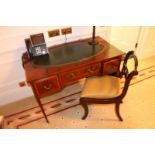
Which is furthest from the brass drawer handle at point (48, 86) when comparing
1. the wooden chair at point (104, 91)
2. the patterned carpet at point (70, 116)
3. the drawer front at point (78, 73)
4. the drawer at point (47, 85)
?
the patterned carpet at point (70, 116)

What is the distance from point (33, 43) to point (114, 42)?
1.66 m

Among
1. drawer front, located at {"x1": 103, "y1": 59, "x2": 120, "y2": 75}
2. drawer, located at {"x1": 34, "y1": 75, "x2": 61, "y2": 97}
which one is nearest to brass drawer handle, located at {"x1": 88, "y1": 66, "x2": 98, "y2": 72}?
drawer front, located at {"x1": 103, "y1": 59, "x2": 120, "y2": 75}

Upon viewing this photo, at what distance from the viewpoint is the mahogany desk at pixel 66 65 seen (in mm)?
1593

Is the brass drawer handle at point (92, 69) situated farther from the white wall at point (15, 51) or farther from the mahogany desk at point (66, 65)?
the white wall at point (15, 51)

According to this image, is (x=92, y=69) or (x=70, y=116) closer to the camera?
(x=92, y=69)

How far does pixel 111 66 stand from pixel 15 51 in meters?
1.24

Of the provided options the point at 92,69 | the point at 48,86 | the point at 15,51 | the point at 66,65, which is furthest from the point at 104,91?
the point at 15,51

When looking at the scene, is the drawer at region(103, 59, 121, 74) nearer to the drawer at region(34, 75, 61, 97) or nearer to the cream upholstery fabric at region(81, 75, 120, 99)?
the cream upholstery fabric at region(81, 75, 120, 99)

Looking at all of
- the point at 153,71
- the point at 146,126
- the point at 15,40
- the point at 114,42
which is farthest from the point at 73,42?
the point at 153,71

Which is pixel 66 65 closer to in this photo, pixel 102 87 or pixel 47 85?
pixel 47 85

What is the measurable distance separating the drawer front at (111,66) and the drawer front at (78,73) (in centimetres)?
Result: 9

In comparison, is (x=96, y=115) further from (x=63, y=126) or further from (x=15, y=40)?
(x=15, y=40)

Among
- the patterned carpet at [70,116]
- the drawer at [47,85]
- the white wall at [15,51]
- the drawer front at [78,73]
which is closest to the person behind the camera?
the drawer at [47,85]

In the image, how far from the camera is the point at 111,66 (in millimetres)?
1892
